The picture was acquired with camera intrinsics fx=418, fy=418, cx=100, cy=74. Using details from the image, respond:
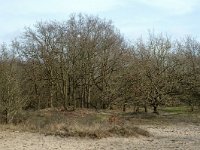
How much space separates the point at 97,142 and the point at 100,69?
23.8 meters

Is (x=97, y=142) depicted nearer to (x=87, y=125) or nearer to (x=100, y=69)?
(x=87, y=125)

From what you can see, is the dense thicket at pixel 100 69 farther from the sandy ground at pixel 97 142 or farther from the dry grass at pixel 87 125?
the sandy ground at pixel 97 142

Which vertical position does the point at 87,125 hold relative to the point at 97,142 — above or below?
above

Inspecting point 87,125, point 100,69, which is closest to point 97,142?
point 87,125

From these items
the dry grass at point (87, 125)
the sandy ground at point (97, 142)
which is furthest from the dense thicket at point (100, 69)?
the sandy ground at point (97, 142)

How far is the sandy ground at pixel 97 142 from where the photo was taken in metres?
18.3

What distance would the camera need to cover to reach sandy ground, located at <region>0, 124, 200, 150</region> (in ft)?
60.1

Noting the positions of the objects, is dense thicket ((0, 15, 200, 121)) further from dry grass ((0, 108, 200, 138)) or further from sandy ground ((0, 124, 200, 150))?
sandy ground ((0, 124, 200, 150))

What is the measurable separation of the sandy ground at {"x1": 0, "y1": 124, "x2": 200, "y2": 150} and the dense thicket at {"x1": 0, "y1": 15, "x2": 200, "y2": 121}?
53.0 feet

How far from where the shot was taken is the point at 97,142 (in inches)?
814

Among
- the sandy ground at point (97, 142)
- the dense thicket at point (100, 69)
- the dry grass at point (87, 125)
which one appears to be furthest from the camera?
the dense thicket at point (100, 69)

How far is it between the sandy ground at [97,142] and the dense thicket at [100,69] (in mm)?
16141

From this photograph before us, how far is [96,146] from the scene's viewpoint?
19.0 meters

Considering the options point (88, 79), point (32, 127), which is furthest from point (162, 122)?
point (88, 79)
